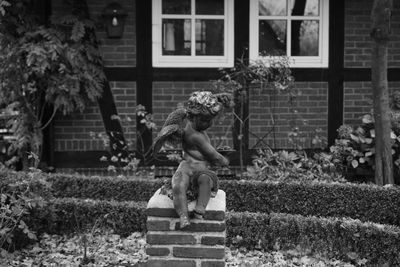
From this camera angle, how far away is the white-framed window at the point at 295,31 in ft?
23.8

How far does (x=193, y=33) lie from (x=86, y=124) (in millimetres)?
1943

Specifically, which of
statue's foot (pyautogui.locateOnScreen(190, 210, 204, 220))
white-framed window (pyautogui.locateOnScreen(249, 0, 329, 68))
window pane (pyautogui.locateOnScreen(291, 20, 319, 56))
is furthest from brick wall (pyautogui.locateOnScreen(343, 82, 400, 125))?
statue's foot (pyautogui.locateOnScreen(190, 210, 204, 220))

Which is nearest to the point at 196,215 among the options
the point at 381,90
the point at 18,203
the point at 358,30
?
the point at 18,203

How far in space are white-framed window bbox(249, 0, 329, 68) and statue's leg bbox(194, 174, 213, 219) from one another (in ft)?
14.1

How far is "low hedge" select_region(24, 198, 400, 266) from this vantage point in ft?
14.6

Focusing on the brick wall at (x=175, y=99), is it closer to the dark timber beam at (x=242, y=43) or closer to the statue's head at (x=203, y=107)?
the dark timber beam at (x=242, y=43)

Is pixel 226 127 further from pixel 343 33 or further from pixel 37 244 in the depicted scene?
pixel 37 244

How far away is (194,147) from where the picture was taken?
3246 millimetres

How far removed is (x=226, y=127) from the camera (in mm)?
7188

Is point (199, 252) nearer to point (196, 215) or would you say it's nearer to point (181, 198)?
point (196, 215)

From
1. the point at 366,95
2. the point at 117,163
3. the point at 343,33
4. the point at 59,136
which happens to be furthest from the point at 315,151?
the point at 59,136

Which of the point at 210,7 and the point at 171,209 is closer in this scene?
the point at 171,209

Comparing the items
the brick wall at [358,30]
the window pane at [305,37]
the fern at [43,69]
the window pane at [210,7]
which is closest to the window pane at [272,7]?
the window pane at [305,37]

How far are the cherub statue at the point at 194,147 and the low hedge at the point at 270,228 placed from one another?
65.8 inches
